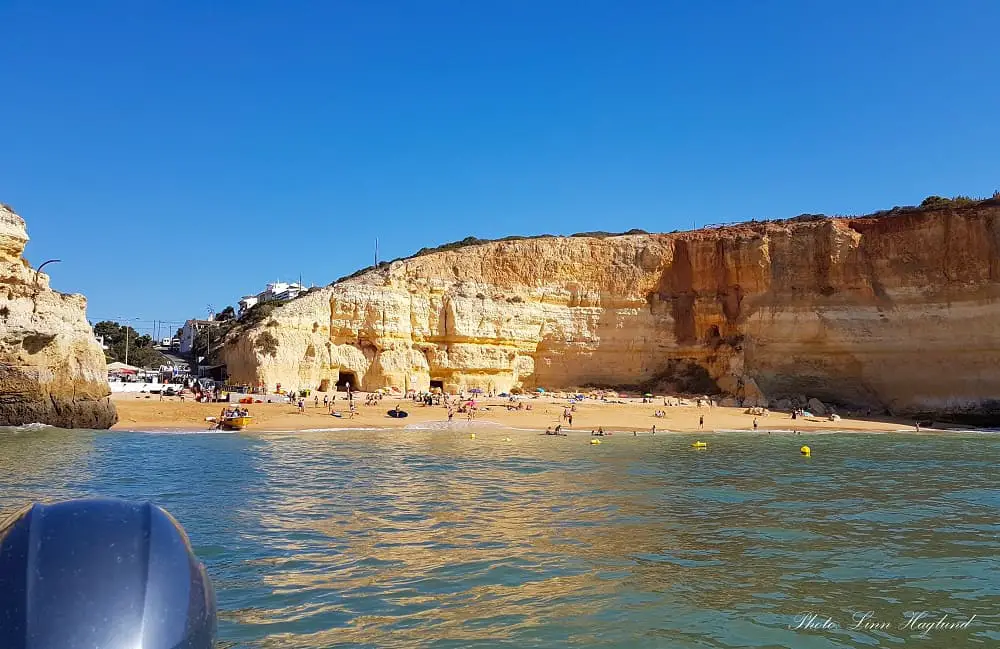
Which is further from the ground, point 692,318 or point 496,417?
point 692,318

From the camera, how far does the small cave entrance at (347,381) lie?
1630 inches

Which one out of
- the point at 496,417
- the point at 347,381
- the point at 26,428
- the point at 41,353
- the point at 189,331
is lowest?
the point at 496,417

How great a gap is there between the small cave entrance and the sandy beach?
2657 millimetres

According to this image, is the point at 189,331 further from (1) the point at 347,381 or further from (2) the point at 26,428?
(2) the point at 26,428

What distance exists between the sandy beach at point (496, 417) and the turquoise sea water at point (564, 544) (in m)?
10.8

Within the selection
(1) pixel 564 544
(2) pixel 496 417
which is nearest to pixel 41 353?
(2) pixel 496 417

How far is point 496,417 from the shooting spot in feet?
110

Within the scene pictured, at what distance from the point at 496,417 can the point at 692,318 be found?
1884 centimetres

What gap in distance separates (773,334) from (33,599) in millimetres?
44543

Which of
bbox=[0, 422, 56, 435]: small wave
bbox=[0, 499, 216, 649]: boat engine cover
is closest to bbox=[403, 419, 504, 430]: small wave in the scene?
bbox=[0, 422, 56, 435]: small wave

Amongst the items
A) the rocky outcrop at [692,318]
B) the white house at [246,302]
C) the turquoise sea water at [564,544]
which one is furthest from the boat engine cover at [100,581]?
the white house at [246,302]

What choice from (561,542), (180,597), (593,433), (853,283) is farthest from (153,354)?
(180,597)

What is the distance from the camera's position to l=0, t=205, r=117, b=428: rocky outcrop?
24.2 metres

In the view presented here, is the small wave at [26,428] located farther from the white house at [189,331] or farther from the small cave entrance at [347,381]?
the white house at [189,331]
